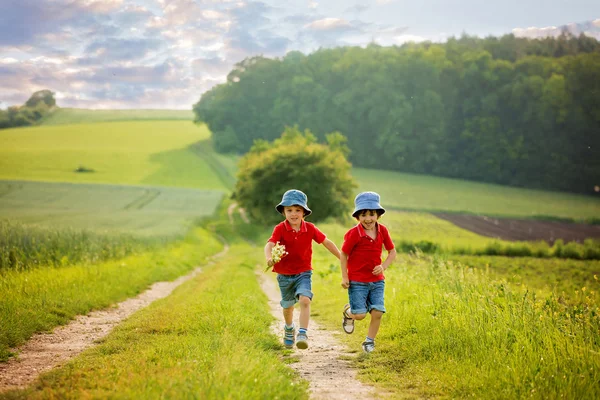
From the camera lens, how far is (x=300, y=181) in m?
52.5

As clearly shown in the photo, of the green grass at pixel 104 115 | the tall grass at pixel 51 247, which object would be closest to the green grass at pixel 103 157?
the green grass at pixel 104 115

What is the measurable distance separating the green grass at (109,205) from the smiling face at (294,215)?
85.7 ft

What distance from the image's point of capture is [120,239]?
25.7 metres

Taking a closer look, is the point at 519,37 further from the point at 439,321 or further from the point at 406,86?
the point at 439,321

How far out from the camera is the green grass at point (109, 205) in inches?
1587

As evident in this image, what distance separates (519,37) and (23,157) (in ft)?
292

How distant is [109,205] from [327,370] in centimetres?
5131

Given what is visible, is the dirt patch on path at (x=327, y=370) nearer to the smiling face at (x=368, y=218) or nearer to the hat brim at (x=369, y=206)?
the smiling face at (x=368, y=218)

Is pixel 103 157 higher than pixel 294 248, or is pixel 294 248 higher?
pixel 294 248

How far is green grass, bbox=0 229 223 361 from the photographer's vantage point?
9.68 meters

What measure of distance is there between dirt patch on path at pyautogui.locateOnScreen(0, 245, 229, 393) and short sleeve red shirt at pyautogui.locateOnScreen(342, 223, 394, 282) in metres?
4.26

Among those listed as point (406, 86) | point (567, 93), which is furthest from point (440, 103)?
point (567, 93)

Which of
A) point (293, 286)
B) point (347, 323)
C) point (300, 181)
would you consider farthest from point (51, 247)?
point (300, 181)

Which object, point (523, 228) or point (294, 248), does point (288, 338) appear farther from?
point (523, 228)
